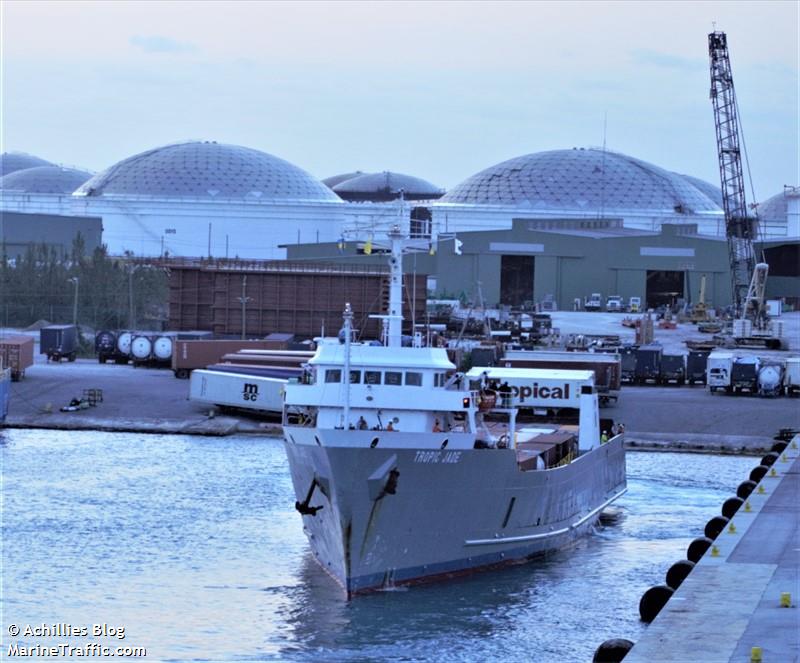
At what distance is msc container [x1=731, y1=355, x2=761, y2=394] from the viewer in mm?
74188

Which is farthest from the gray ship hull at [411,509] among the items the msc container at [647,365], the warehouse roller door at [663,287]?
the warehouse roller door at [663,287]

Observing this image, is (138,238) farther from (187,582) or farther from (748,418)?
(187,582)

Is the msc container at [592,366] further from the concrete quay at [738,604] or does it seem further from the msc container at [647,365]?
the concrete quay at [738,604]

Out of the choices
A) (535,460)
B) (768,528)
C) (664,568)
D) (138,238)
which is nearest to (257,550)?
(535,460)

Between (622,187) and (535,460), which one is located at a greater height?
(622,187)

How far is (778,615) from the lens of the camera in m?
25.2

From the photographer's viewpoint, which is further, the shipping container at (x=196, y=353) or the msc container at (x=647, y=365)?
the msc container at (x=647, y=365)

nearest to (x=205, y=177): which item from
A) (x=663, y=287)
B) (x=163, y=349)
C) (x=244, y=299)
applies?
(x=663, y=287)

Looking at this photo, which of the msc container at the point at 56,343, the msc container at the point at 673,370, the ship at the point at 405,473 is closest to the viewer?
the ship at the point at 405,473

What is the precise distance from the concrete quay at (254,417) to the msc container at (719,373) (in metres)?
0.52

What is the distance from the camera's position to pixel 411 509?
3434cm

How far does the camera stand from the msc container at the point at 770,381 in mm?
73750

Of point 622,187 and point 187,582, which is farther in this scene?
point 622,187

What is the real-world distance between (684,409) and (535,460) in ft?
97.1
